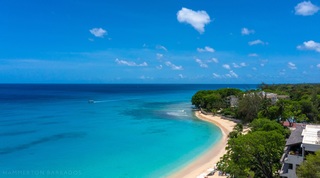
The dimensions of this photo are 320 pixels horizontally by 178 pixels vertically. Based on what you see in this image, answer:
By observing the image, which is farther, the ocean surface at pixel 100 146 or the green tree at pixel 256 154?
the ocean surface at pixel 100 146

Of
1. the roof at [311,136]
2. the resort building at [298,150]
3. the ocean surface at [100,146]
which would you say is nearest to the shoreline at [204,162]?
the ocean surface at [100,146]

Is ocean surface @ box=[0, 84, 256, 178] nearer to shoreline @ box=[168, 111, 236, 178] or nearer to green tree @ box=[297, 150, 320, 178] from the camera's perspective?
shoreline @ box=[168, 111, 236, 178]

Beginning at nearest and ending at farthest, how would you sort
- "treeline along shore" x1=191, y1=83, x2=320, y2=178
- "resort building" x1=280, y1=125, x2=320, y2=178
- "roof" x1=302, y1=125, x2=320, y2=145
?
"resort building" x1=280, y1=125, x2=320, y2=178 < "roof" x1=302, y1=125, x2=320, y2=145 < "treeline along shore" x1=191, y1=83, x2=320, y2=178

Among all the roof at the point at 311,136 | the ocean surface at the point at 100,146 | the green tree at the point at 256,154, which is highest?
the roof at the point at 311,136

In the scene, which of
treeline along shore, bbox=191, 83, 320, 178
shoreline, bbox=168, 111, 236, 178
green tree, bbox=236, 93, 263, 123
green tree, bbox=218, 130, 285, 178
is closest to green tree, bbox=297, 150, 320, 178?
treeline along shore, bbox=191, 83, 320, 178

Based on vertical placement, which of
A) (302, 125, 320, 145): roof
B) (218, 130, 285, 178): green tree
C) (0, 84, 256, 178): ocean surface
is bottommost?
(0, 84, 256, 178): ocean surface

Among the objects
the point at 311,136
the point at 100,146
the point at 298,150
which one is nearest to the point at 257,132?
the point at 298,150

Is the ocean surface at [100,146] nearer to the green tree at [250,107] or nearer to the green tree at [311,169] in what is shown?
the green tree at [250,107]

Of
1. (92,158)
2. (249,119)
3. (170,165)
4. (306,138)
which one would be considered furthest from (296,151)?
(249,119)

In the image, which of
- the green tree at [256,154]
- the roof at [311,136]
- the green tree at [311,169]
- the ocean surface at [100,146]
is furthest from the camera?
the ocean surface at [100,146]

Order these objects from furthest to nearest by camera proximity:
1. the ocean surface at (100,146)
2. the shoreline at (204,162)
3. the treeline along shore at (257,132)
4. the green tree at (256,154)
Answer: the ocean surface at (100,146)
the shoreline at (204,162)
the treeline along shore at (257,132)
the green tree at (256,154)

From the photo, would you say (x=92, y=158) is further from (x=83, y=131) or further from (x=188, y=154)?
(x=83, y=131)

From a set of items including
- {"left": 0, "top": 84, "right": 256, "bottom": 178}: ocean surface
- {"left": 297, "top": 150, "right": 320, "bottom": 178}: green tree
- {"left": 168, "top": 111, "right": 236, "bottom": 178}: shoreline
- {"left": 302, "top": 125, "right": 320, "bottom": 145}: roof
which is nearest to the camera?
{"left": 297, "top": 150, "right": 320, "bottom": 178}: green tree

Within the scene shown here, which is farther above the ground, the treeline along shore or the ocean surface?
the treeline along shore
